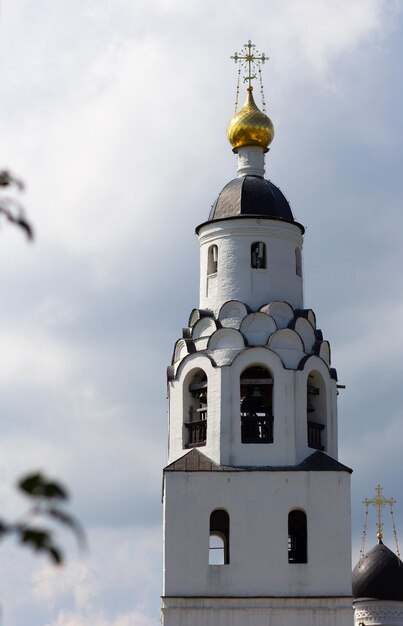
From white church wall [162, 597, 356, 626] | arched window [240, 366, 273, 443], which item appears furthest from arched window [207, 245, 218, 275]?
white church wall [162, 597, 356, 626]

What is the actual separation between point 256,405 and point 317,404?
40.7 inches

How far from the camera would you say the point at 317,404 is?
23250 mm

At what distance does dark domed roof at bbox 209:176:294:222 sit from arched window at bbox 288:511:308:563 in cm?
468

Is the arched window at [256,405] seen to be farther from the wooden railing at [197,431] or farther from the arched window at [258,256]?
the arched window at [258,256]

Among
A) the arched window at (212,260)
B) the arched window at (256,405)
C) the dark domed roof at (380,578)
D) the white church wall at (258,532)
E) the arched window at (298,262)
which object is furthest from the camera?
the dark domed roof at (380,578)

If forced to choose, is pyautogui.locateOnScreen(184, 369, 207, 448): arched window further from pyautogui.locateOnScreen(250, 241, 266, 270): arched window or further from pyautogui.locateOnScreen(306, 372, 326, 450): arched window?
pyautogui.locateOnScreen(250, 241, 266, 270): arched window

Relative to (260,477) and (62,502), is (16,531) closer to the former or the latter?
(62,502)

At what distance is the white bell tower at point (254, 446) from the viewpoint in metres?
21.6

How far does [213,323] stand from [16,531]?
2011cm

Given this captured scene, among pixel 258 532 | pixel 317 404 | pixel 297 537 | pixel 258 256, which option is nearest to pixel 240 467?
pixel 258 532

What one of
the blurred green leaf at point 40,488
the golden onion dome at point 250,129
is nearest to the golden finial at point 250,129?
the golden onion dome at point 250,129

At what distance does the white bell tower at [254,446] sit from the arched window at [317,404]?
0.07 ft

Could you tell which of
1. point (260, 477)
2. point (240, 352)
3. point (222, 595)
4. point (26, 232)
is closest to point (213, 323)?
point (240, 352)

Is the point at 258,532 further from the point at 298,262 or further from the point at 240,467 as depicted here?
the point at 298,262
